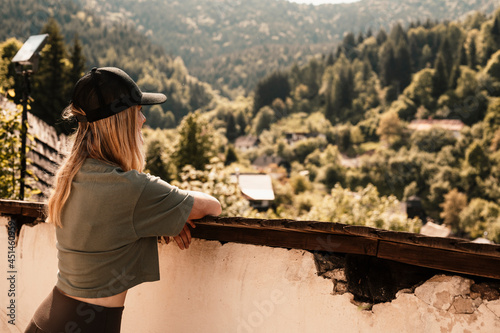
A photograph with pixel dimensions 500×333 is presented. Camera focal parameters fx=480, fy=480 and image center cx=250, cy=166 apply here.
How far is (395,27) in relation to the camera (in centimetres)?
10169

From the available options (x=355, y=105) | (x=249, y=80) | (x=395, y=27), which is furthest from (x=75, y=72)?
(x=249, y=80)

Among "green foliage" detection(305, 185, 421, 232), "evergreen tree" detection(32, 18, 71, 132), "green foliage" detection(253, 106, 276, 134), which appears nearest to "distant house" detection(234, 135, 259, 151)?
"green foliage" detection(253, 106, 276, 134)

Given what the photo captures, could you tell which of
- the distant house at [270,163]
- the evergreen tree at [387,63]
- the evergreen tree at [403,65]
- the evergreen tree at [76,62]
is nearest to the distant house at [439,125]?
the evergreen tree at [403,65]

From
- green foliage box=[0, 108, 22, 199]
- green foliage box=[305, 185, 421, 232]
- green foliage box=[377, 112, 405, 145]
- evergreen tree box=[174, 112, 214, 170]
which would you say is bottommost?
green foliage box=[377, 112, 405, 145]

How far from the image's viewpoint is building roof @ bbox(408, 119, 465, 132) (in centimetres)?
8238

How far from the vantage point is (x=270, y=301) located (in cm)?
195

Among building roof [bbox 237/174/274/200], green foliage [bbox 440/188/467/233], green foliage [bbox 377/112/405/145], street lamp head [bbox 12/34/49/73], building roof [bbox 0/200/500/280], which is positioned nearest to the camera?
→ building roof [bbox 0/200/500/280]

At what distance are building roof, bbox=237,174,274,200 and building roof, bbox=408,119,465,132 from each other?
77.5 metres

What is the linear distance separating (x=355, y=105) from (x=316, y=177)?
27557 millimetres

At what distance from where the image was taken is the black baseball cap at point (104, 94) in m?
1.61

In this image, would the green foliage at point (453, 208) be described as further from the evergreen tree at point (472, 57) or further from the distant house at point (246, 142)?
the distant house at point (246, 142)

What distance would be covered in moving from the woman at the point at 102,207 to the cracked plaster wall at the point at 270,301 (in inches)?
19.5

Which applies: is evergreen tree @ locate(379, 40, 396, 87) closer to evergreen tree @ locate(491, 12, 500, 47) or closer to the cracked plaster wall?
evergreen tree @ locate(491, 12, 500, 47)

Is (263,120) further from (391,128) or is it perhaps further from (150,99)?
(150,99)
